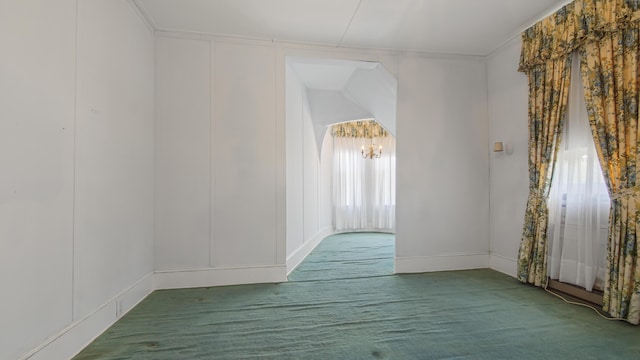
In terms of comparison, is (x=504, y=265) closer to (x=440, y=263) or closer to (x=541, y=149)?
(x=440, y=263)

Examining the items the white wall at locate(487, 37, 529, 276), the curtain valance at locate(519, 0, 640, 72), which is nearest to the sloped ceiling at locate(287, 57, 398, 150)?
the white wall at locate(487, 37, 529, 276)

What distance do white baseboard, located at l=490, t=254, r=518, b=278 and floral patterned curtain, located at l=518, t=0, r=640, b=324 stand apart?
42.3 inches

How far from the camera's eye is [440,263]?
3.91 metres

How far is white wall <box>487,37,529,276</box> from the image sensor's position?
3510 mm

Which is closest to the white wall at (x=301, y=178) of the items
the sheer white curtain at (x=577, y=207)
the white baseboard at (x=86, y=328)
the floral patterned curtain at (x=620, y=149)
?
the white baseboard at (x=86, y=328)

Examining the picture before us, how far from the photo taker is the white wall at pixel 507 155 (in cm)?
351

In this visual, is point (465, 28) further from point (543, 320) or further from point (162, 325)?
point (162, 325)

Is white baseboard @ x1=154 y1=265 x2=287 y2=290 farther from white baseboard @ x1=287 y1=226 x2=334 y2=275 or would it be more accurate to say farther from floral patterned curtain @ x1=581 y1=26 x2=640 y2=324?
floral patterned curtain @ x1=581 y1=26 x2=640 y2=324

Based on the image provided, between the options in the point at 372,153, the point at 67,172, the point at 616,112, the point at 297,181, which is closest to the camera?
the point at 67,172

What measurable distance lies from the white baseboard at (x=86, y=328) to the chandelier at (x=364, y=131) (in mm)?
5404

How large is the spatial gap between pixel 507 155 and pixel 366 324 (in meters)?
2.79

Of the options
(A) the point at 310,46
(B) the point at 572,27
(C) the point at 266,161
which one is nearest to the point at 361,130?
(A) the point at 310,46

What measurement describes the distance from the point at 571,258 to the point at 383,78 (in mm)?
2929

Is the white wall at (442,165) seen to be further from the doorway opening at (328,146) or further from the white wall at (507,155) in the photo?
the doorway opening at (328,146)
